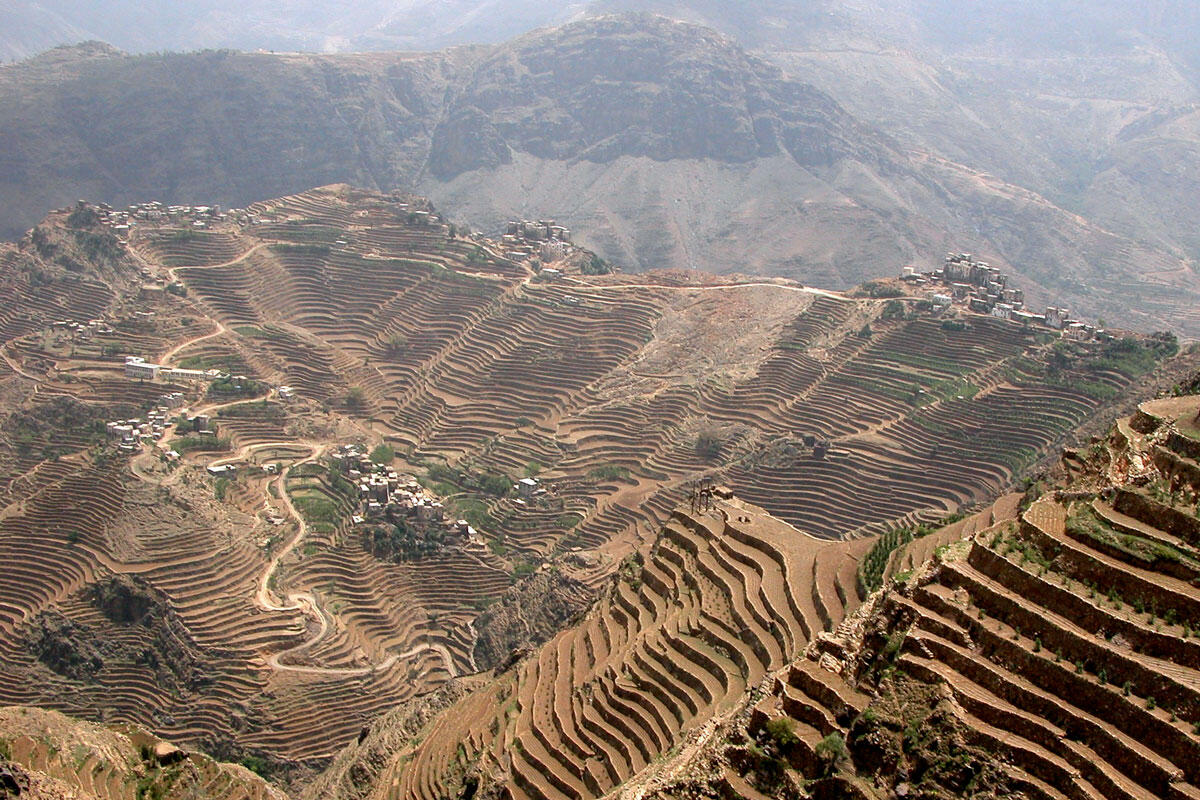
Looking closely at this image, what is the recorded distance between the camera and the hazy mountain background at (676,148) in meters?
94.8

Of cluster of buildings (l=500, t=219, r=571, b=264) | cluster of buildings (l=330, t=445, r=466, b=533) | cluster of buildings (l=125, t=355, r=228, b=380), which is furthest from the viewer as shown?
cluster of buildings (l=500, t=219, r=571, b=264)

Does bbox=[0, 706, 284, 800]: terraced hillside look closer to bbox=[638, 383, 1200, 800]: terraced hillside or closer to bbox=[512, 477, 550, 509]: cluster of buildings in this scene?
bbox=[638, 383, 1200, 800]: terraced hillside

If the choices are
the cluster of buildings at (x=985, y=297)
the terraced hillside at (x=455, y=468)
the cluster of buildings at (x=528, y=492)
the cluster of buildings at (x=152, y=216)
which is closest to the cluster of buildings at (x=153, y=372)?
the terraced hillside at (x=455, y=468)

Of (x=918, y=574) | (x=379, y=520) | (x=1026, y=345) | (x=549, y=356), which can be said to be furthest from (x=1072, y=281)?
(x=918, y=574)

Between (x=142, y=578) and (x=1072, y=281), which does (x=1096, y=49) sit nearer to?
(x=1072, y=281)

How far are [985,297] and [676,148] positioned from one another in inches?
2241

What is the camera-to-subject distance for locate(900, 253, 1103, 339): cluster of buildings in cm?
5216

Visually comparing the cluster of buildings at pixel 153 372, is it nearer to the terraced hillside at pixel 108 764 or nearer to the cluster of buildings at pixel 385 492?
the cluster of buildings at pixel 385 492

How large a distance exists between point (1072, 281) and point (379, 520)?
68.2 metres

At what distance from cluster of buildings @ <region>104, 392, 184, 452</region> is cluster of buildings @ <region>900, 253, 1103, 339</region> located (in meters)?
31.5

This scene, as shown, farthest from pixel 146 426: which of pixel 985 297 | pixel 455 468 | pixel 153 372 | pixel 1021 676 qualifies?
pixel 1021 676

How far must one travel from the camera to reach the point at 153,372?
50.9m

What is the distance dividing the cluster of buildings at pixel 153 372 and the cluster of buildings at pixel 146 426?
166 cm

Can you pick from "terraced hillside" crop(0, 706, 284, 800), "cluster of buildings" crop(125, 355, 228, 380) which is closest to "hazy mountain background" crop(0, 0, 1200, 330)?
"cluster of buildings" crop(125, 355, 228, 380)
